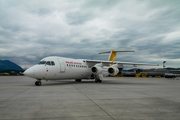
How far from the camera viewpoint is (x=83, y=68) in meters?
20.9

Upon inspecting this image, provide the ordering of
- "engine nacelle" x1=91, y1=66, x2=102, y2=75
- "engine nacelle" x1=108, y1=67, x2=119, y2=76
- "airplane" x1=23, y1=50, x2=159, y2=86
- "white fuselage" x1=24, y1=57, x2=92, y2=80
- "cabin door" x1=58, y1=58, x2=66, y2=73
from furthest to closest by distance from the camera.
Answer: "engine nacelle" x1=108, y1=67, x2=119, y2=76 → "engine nacelle" x1=91, y1=66, x2=102, y2=75 → "cabin door" x1=58, y1=58, x2=66, y2=73 → "airplane" x1=23, y1=50, x2=159, y2=86 → "white fuselage" x1=24, y1=57, x2=92, y2=80

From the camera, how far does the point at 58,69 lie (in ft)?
53.4

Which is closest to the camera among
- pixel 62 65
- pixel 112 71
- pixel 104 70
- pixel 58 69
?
pixel 58 69

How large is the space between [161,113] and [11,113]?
4.80 m

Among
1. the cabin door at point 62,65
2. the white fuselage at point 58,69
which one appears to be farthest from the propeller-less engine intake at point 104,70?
the cabin door at point 62,65

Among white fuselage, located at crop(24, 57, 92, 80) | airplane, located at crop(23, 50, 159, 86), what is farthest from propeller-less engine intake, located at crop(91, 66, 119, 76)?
white fuselage, located at crop(24, 57, 92, 80)

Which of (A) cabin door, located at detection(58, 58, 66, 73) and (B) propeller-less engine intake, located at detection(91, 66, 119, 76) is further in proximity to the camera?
(B) propeller-less engine intake, located at detection(91, 66, 119, 76)

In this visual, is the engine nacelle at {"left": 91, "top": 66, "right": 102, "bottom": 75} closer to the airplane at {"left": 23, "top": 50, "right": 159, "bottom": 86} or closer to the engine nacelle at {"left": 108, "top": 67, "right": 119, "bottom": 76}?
the airplane at {"left": 23, "top": 50, "right": 159, "bottom": 86}

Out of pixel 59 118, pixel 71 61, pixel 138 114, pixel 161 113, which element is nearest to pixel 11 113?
pixel 59 118

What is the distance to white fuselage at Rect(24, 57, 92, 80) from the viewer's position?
14076mm

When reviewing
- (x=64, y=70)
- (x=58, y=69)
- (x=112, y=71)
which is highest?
(x=58, y=69)

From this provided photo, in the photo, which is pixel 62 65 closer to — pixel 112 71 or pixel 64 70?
pixel 64 70

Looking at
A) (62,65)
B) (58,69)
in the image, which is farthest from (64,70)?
(58,69)

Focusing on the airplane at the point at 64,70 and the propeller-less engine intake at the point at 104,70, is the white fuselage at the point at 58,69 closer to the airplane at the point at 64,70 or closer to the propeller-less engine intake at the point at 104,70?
the airplane at the point at 64,70
